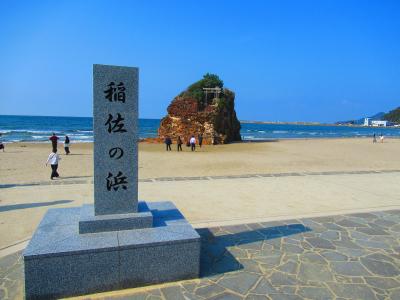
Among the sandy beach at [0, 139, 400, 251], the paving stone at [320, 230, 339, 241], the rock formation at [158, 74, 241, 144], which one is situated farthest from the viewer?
the rock formation at [158, 74, 241, 144]

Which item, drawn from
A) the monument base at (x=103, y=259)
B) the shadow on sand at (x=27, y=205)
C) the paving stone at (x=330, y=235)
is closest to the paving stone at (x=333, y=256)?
the paving stone at (x=330, y=235)

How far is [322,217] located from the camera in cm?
735

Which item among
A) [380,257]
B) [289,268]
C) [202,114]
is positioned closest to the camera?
[289,268]

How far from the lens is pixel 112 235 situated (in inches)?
179

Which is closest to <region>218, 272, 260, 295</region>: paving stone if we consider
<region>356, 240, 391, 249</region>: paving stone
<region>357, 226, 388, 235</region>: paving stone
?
<region>356, 240, 391, 249</region>: paving stone

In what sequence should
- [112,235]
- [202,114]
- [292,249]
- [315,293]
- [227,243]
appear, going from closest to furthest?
[315,293], [112,235], [292,249], [227,243], [202,114]

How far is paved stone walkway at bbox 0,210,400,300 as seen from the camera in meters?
4.19

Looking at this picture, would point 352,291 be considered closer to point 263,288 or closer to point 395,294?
point 395,294

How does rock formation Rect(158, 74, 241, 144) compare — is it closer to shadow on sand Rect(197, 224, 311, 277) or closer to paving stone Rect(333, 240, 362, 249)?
shadow on sand Rect(197, 224, 311, 277)

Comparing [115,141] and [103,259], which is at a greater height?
[115,141]

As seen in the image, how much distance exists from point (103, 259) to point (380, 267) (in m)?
4.27

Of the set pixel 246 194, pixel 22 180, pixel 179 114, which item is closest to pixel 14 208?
pixel 22 180

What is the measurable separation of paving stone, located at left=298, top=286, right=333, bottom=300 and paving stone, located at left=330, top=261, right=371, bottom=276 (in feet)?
2.15

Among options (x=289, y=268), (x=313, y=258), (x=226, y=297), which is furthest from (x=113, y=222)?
(x=313, y=258)
